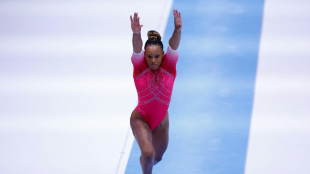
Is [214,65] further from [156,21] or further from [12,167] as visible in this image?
[12,167]

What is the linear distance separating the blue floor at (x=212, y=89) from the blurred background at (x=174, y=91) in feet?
0.04

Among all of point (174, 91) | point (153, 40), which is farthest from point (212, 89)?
point (153, 40)

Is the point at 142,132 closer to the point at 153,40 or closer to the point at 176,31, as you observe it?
the point at 153,40

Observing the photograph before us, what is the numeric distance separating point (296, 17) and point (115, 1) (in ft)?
9.07

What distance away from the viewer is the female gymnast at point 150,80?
15.7 feet

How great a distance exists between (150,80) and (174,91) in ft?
7.04

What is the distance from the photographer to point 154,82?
4820 mm

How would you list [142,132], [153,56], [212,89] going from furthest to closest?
1. [212,89]
2. [142,132]
3. [153,56]

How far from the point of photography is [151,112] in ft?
16.3

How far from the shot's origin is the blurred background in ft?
19.2

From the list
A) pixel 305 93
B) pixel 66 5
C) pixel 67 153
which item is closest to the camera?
pixel 67 153

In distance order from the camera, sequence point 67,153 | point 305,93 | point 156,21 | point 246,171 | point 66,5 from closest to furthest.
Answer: point 246,171 → point 67,153 → point 305,93 → point 156,21 → point 66,5

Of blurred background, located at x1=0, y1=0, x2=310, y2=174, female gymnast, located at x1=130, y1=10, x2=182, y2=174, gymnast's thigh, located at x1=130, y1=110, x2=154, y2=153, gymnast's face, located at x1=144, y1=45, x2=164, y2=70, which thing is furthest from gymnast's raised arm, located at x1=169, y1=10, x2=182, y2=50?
blurred background, located at x1=0, y1=0, x2=310, y2=174

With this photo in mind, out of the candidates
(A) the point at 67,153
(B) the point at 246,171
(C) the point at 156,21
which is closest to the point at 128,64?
(C) the point at 156,21
